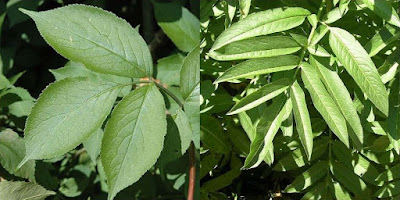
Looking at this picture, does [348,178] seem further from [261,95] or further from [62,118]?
[62,118]

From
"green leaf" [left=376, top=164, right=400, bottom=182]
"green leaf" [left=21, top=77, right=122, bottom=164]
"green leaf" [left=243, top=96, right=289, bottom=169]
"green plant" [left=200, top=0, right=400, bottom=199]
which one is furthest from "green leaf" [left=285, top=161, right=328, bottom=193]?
"green leaf" [left=21, top=77, right=122, bottom=164]

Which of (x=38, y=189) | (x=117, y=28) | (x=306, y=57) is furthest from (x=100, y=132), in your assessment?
(x=306, y=57)

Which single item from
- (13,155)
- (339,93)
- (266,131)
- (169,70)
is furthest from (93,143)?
(339,93)

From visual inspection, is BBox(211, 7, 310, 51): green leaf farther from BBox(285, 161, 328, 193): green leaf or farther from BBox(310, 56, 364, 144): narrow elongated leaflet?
BBox(285, 161, 328, 193): green leaf

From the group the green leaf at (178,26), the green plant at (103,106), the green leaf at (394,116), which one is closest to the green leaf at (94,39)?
the green plant at (103,106)

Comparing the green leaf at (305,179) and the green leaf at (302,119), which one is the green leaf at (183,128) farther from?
the green leaf at (305,179)

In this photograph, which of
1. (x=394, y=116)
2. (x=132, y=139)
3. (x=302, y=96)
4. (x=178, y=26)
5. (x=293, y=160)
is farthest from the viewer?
(x=178, y=26)
